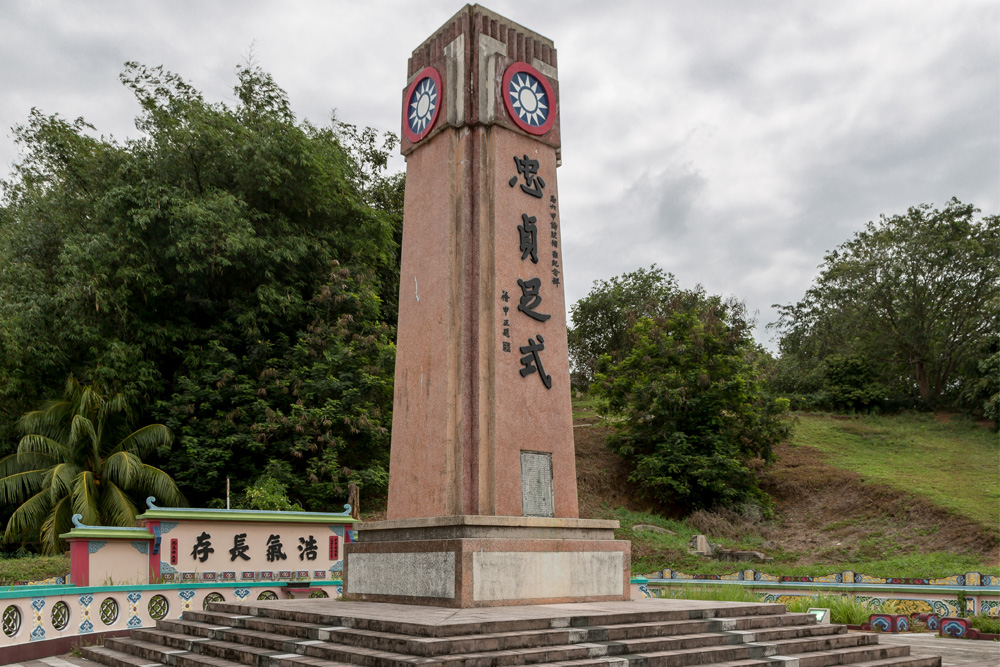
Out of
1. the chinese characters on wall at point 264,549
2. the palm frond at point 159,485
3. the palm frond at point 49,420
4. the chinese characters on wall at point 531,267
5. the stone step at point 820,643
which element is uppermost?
the chinese characters on wall at point 531,267

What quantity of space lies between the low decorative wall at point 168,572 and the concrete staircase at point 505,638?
0.54 meters

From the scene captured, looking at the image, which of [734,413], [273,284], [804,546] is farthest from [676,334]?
[273,284]

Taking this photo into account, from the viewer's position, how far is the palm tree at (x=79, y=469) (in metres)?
13.1

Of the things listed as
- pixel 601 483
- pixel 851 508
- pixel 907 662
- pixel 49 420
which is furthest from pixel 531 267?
pixel 851 508

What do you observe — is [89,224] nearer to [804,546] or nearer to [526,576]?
[526,576]

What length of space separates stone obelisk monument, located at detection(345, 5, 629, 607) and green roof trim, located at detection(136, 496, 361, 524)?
2363mm

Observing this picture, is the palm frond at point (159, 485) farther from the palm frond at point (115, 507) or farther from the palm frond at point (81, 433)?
the palm frond at point (81, 433)

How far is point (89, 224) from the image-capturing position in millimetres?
15938

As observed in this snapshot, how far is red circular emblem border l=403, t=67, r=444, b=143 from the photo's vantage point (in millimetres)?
7555

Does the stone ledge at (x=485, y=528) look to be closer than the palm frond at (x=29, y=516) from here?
Yes

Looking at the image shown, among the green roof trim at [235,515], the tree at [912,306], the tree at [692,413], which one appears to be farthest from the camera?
the tree at [912,306]

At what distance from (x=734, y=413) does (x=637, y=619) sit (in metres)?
14.7

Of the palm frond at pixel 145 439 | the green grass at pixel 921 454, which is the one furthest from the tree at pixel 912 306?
the palm frond at pixel 145 439

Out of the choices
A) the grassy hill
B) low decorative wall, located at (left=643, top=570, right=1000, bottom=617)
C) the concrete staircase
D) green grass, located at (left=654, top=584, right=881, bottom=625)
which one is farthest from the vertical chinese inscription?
the grassy hill
